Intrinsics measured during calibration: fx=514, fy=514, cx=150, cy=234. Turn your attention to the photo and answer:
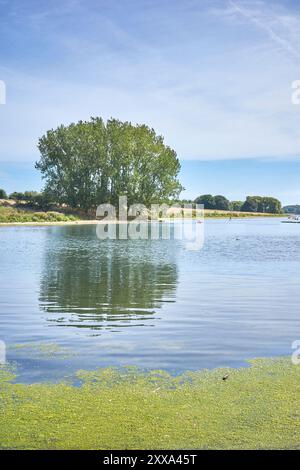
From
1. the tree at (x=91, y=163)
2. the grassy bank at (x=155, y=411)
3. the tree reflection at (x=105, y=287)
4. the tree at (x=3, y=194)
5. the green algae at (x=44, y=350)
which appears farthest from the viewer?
the tree at (x=3, y=194)

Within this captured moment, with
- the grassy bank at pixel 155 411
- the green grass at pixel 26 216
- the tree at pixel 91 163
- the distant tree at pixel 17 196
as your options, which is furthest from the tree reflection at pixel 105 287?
the distant tree at pixel 17 196

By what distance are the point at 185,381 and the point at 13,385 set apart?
2.76 metres

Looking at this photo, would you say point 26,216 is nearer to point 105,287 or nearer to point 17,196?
point 17,196

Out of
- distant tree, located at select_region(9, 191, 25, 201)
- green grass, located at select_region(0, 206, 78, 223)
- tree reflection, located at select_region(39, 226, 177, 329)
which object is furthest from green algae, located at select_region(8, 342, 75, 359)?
Result: distant tree, located at select_region(9, 191, 25, 201)

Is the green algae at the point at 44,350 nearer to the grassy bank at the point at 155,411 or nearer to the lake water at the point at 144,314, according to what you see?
the lake water at the point at 144,314

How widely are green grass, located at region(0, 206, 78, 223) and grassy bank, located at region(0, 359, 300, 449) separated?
71.8 metres

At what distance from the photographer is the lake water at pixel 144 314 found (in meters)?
10.1

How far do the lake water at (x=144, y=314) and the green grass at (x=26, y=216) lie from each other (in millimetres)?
53096

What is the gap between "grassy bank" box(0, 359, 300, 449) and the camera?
618 cm

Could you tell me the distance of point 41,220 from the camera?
83.8 metres

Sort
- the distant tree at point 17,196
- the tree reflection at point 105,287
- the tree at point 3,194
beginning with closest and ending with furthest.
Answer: the tree reflection at point 105,287 < the distant tree at point 17,196 < the tree at point 3,194

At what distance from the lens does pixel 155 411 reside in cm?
709

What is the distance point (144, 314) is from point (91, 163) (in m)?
83.3

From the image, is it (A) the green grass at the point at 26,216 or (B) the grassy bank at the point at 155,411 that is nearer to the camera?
(B) the grassy bank at the point at 155,411
